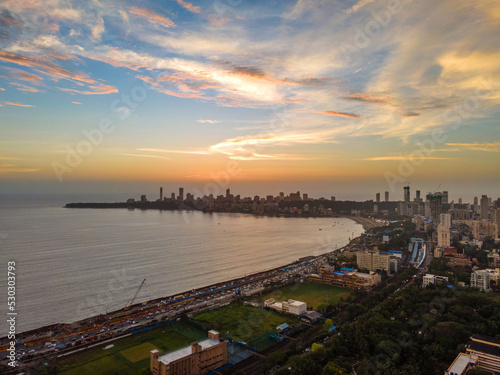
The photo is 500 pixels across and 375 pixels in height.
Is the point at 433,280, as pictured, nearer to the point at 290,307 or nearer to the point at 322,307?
the point at 322,307

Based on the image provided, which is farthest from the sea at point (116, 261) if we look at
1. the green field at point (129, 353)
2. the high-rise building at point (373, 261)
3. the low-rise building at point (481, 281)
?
the low-rise building at point (481, 281)

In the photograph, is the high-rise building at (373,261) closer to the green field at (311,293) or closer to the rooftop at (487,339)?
the green field at (311,293)

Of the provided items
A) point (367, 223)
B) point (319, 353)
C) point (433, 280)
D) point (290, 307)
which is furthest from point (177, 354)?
point (367, 223)

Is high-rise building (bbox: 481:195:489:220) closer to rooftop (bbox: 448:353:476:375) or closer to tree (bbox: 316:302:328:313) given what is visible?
tree (bbox: 316:302:328:313)

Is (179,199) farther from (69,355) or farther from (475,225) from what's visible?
(69,355)

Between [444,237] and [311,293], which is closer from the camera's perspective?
[311,293]

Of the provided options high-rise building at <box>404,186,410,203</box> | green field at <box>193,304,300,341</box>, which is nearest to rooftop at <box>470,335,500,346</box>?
green field at <box>193,304,300,341</box>
